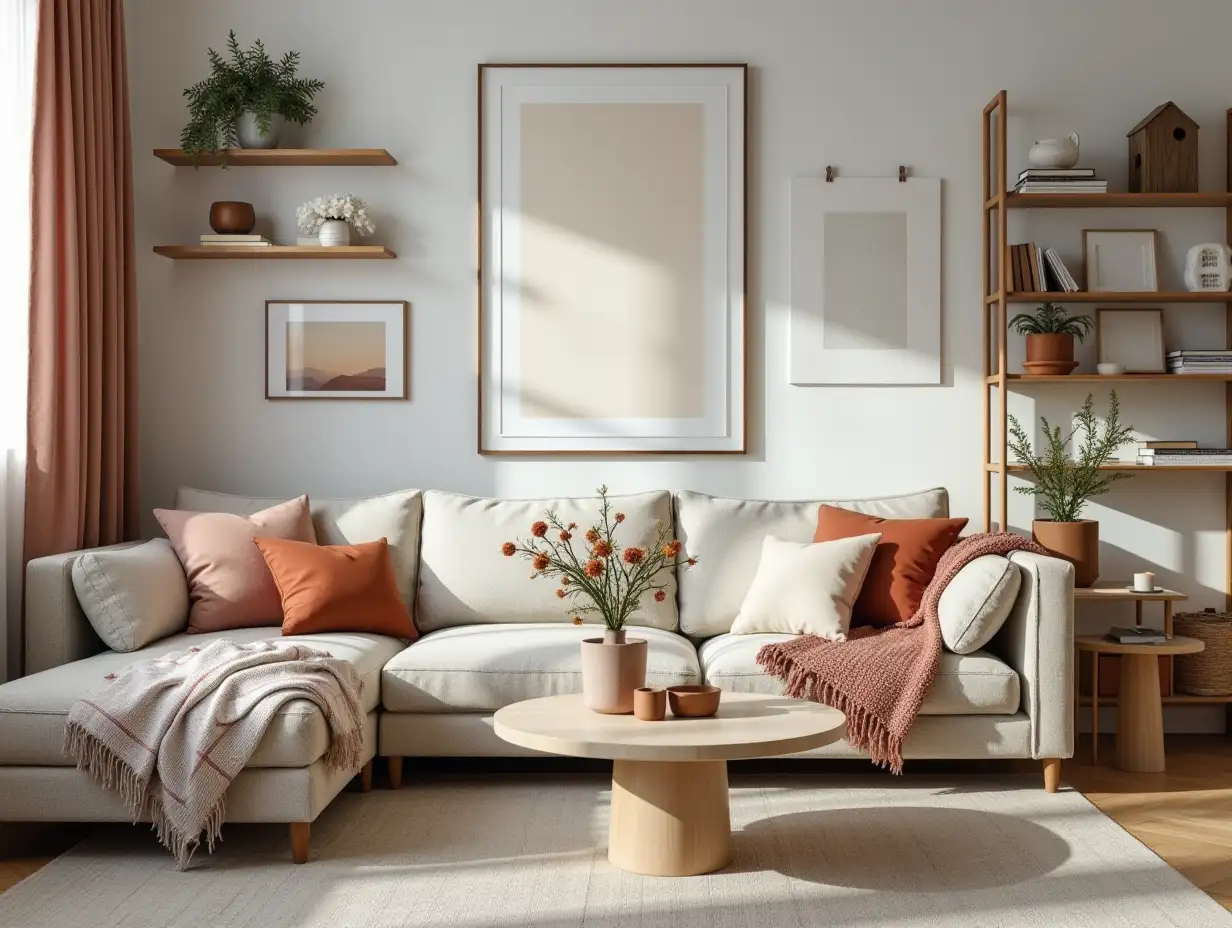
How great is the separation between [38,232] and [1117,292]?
141 inches

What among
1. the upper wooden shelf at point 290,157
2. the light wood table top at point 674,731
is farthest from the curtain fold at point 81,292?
the light wood table top at point 674,731

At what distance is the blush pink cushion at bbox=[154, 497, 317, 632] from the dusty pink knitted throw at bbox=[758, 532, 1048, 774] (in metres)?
1.61

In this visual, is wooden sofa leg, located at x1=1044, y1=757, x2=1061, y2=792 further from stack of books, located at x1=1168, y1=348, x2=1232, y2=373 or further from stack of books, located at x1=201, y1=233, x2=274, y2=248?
stack of books, located at x1=201, y1=233, x2=274, y2=248

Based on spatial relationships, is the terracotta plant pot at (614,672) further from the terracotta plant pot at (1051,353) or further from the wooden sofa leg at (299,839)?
the terracotta plant pot at (1051,353)

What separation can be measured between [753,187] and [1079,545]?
5.67 ft

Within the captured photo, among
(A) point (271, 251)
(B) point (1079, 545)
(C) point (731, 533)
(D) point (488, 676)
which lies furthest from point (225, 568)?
(B) point (1079, 545)

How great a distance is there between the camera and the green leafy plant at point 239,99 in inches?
175

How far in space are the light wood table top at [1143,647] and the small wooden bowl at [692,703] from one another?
1.58 m

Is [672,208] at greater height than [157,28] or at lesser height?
lesser

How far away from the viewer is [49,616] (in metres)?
3.61

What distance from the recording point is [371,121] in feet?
15.2

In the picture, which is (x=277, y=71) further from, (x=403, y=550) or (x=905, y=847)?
(x=905, y=847)

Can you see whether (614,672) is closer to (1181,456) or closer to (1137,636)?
(1137,636)

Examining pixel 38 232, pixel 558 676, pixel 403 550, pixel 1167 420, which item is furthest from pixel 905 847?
pixel 38 232
